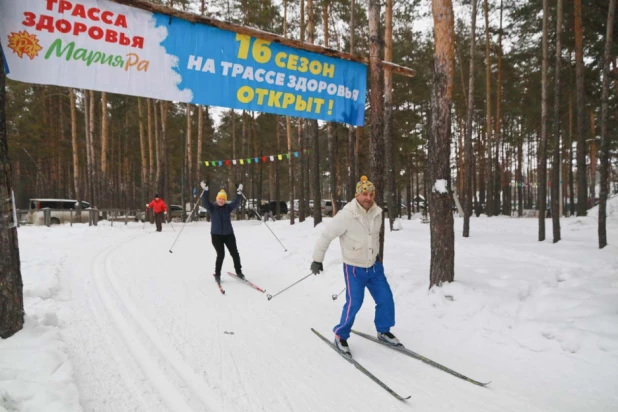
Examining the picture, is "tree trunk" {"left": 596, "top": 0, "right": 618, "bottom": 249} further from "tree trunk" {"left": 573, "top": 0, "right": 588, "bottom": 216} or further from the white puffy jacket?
the white puffy jacket

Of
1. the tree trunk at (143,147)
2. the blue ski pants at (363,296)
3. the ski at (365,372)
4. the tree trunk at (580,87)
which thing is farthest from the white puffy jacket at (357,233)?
the tree trunk at (143,147)

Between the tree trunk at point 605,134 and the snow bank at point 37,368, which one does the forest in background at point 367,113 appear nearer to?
the tree trunk at point 605,134

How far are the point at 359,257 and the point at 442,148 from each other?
107 inches

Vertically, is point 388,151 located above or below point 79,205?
above

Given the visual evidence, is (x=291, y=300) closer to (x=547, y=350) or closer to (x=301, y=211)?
(x=547, y=350)

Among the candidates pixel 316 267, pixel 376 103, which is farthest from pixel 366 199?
pixel 376 103

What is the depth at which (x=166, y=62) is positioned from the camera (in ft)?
17.2

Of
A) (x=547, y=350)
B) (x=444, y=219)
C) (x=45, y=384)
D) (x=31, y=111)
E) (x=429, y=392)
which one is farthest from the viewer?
(x=31, y=111)

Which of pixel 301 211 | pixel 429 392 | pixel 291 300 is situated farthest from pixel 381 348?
pixel 301 211

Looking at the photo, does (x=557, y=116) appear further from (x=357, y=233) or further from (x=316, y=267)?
(x=316, y=267)

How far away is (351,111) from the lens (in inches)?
267

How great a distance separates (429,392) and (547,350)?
176 cm

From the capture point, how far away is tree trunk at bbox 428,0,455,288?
18.0 ft

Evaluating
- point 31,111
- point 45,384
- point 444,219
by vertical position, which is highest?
point 31,111
